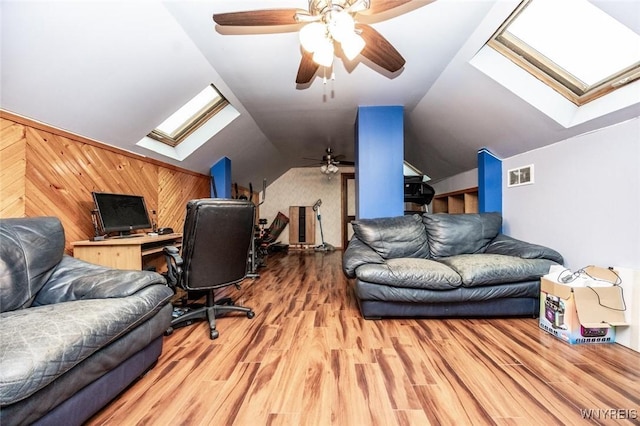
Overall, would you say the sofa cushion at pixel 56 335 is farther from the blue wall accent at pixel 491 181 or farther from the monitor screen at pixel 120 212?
the blue wall accent at pixel 491 181

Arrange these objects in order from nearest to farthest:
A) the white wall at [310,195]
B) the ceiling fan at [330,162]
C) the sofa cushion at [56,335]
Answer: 1. the sofa cushion at [56,335]
2. the ceiling fan at [330,162]
3. the white wall at [310,195]

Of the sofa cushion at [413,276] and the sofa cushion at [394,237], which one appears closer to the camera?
the sofa cushion at [413,276]

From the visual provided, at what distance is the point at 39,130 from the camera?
202 centimetres

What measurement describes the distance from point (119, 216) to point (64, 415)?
2.03 m

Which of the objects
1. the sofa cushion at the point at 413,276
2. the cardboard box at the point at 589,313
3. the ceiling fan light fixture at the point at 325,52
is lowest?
the cardboard box at the point at 589,313

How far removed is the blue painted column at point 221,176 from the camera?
4.53 m

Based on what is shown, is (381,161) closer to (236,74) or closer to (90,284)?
(236,74)

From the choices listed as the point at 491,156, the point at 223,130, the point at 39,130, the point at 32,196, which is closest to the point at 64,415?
the point at 32,196

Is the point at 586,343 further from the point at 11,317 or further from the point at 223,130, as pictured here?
the point at 223,130

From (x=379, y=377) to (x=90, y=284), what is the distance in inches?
69.8

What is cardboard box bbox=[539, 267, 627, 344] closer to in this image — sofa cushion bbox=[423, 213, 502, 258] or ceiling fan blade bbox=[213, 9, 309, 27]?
sofa cushion bbox=[423, 213, 502, 258]

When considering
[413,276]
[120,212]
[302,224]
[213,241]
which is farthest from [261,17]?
[302,224]

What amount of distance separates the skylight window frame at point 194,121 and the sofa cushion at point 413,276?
118 inches

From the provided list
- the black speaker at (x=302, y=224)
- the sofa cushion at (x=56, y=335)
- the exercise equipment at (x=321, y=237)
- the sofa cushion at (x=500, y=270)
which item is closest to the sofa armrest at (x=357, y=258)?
the sofa cushion at (x=500, y=270)
